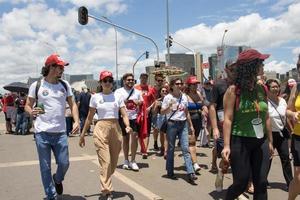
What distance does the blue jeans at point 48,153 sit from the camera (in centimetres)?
599

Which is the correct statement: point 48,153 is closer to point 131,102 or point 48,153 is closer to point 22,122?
point 131,102

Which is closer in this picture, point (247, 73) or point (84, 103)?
point (247, 73)

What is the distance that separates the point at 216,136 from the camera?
5988mm

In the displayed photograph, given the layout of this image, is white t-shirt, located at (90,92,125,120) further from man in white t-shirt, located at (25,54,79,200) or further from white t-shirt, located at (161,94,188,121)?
white t-shirt, located at (161,94,188,121)

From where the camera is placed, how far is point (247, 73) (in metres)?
4.84

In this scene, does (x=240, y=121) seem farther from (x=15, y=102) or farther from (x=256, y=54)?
(x=15, y=102)

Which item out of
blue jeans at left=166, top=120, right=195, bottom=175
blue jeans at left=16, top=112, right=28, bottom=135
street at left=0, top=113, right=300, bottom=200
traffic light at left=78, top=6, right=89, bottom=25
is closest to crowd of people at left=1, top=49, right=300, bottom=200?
blue jeans at left=166, top=120, right=195, bottom=175

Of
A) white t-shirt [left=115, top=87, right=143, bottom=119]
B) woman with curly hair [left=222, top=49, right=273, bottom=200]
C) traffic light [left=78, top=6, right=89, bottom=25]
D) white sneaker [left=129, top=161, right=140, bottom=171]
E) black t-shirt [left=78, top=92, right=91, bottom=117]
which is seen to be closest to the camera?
woman with curly hair [left=222, top=49, right=273, bottom=200]

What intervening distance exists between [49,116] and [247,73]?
2644mm

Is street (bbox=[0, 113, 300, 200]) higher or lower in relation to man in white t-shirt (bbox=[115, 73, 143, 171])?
lower

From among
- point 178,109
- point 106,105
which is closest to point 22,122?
point 178,109

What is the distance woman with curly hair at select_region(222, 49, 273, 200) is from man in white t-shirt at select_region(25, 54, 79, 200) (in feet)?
7.60

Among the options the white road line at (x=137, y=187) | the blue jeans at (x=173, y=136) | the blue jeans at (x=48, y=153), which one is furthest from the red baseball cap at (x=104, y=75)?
the white road line at (x=137, y=187)

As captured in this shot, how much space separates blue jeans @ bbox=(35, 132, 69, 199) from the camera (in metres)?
5.99
